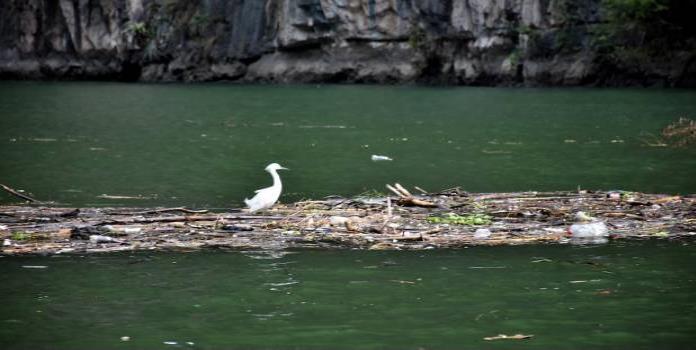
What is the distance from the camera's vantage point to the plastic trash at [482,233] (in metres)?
15.1

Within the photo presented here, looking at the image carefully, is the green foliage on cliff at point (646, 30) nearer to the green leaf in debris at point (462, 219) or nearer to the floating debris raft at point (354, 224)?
the floating debris raft at point (354, 224)

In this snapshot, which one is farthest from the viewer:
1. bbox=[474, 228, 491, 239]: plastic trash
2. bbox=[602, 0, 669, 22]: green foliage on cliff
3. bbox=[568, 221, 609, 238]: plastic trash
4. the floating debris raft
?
bbox=[602, 0, 669, 22]: green foliage on cliff

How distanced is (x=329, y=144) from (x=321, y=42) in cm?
4898

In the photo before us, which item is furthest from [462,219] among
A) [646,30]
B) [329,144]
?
[646,30]

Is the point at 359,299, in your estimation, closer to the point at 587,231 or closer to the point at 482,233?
the point at 482,233

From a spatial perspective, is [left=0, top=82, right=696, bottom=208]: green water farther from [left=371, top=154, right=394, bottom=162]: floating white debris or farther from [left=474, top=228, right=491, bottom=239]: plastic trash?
[left=474, top=228, right=491, bottom=239]: plastic trash

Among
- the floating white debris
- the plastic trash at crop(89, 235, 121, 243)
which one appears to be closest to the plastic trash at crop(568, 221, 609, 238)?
the plastic trash at crop(89, 235, 121, 243)

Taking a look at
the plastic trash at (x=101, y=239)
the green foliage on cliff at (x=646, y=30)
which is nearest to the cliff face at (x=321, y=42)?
the green foliage on cliff at (x=646, y=30)

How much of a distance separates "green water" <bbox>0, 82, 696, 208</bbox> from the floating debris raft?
3.58 metres

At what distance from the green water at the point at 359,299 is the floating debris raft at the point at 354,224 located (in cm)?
37

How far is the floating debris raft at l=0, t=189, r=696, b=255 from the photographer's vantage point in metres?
14.7

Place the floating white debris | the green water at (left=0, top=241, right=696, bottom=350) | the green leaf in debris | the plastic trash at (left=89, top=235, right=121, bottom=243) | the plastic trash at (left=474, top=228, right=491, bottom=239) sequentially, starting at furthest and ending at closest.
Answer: the floating white debris → the green leaf in debris → the plastic trash at (left=474, top=228, right=491, bottom=239) → the plastic trash at (left=89, top=235, right=121, bottom=243) → the green water at (left=0, top=241, right=696, bottom=350)

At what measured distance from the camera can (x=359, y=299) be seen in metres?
12.3

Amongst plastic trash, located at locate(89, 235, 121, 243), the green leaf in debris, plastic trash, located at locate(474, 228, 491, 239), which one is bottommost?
the green leaf in debris
